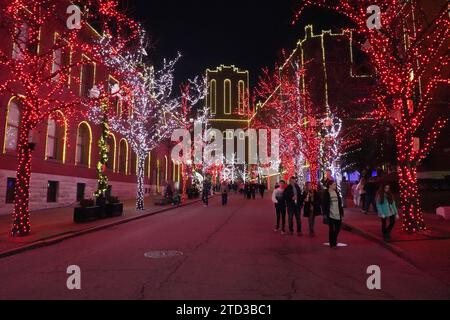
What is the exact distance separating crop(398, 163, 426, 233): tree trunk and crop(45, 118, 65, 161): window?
62.9 ft

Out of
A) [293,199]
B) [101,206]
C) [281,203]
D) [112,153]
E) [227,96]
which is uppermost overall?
[227,96]

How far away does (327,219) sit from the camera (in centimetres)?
981

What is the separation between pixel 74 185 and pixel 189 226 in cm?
1321

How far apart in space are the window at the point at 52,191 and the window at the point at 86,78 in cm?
662

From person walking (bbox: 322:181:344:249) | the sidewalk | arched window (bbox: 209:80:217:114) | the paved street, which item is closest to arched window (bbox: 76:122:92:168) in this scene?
the paved street

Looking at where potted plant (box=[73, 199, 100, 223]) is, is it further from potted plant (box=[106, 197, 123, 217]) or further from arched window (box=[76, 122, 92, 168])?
arched window (box=[76, 122, 92, 168])

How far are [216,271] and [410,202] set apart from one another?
7583 mm

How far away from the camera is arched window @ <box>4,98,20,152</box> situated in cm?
1871

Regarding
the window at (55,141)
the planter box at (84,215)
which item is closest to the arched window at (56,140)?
the window at (55,141)

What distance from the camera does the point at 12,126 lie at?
19078 mm

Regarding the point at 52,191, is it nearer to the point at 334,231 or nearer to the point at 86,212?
the point at 86,212

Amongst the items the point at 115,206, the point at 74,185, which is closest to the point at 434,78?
the point at 115,206

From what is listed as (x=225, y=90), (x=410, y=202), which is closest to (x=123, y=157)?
(x=410, y=202)

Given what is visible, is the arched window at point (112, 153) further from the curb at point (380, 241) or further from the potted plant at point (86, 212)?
the curb at point (380, 241)
